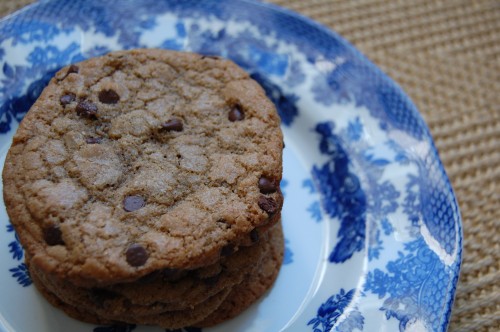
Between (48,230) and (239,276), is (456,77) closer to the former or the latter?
(239,276)

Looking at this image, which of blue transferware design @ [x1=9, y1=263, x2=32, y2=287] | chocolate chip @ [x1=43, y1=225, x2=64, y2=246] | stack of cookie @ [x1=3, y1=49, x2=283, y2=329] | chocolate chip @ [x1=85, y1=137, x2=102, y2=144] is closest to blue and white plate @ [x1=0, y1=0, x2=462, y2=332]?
blue transferware design @ [x1=9, y1=263, x2=32, y2=287]

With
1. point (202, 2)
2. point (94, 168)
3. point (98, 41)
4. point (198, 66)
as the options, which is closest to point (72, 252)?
point (94, 168)

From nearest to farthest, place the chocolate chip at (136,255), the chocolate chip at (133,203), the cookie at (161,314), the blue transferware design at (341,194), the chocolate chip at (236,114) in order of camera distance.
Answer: the chocolate chip at (136,255), the chocolate chip at (133,203), the cookie at (161,314), the chocolate chip at (236,114), the blue transferware design at (341,194)

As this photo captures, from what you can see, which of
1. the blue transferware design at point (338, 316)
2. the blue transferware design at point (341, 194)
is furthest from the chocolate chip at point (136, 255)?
the blue transferware design at point (341, 194)

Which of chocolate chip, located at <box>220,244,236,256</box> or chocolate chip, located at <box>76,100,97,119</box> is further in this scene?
chocolate chip, located at <box>76,100,97,119</box>

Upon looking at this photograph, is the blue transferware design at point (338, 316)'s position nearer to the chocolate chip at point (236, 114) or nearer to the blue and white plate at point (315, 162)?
the blue and white plate at point (315, 162)

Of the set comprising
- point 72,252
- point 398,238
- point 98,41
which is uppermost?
point 98,41

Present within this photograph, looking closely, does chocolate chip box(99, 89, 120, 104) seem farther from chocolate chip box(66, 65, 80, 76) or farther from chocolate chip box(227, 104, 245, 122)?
chocolate chip box(227, 104, 245, 122)

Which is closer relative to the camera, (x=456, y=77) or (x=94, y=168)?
(x=94, y=168)
